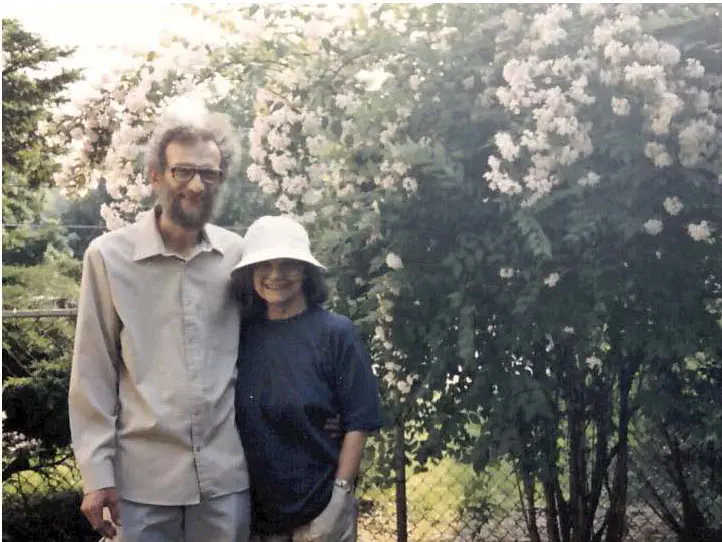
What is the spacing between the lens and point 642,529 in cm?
415

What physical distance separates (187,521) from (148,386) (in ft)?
1.07

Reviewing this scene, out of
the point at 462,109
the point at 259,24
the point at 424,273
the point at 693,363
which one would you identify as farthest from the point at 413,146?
the point at 693,363

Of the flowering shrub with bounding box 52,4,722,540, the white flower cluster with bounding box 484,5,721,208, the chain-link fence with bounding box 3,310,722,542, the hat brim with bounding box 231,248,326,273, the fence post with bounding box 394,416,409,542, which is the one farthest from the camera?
the chain-link fence with bounding box 3,310,722,542

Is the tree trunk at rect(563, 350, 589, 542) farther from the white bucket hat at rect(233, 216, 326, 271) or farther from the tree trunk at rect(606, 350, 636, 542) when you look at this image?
the white bucket hat at rect(233, 216, 326, 271)

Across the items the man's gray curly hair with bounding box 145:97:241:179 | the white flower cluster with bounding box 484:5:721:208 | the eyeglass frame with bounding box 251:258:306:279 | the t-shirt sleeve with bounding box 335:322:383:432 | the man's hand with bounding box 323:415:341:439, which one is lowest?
the man's hand with bounding box 323:415:341:439

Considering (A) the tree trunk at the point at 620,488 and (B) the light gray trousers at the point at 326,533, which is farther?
(A) the tree trunk at the point at 620,488

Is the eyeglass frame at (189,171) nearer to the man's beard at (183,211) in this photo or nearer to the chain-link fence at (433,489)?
the man's beard at (183,211)

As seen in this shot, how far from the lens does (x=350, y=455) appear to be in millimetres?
2342

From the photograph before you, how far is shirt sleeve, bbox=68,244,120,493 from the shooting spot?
2229mm

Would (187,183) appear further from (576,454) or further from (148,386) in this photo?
(576,454)

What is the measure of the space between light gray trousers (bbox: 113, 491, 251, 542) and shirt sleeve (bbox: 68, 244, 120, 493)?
0.10 meters

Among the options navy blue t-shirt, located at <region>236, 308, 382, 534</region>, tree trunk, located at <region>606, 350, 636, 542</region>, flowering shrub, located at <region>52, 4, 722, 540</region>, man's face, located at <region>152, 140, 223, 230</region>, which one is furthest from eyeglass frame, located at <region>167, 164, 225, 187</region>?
tree trunk, located at <region>606, 350, 636, 542</region>

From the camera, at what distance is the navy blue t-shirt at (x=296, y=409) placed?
2.30 m

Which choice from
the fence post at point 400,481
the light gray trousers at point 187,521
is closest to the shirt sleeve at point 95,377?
the light gray trousers at point 187,521
